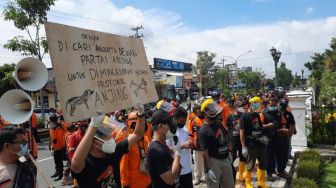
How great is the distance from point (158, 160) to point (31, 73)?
1415 mm

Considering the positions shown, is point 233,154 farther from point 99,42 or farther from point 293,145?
point 99,42

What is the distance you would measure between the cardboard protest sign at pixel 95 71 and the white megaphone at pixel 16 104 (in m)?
0.51

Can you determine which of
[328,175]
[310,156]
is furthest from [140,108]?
[328,175]

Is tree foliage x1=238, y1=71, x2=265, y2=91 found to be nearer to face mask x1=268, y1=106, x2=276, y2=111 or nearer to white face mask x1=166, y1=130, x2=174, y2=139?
face mask x1=268, y1=106, x2=276, y2=111

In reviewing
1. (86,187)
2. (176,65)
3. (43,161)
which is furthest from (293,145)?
(176,65)

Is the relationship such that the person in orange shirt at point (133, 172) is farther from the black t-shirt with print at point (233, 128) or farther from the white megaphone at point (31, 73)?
the black t-shirt with print at point (233, 128)

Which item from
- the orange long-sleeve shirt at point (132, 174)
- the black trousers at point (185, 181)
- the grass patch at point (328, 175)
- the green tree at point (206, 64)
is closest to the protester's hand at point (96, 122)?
the orange long-sleeve shirt at point (132, 174)

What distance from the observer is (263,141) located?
Answer: 6914 millimetres

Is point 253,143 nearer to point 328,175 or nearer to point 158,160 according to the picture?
point 328,175

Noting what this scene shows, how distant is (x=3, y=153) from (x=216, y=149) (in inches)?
115

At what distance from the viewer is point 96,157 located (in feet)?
10.3

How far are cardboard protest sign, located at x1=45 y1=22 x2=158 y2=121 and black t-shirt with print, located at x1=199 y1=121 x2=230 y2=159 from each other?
4.51 feet

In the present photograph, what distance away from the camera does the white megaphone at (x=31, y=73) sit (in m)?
3.22

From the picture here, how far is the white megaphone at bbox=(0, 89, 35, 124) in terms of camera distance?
330 cm
